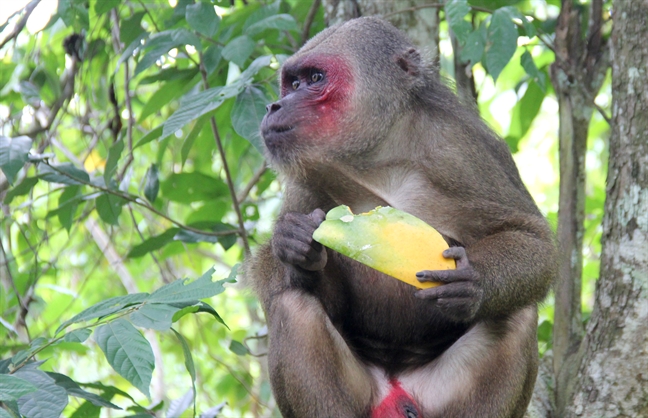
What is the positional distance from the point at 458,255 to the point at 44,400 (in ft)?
5.80

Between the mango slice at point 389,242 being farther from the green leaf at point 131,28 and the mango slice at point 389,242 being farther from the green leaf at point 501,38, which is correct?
the green leaf at point 131,28

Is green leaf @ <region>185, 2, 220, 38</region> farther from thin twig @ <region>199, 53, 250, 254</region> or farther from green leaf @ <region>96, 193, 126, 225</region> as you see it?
green leaf @ <region>96, 193, 126, 225</region>

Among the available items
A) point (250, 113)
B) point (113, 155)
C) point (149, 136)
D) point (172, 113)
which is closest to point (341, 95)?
point (250, 113)

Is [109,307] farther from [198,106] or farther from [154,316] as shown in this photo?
[198,106]

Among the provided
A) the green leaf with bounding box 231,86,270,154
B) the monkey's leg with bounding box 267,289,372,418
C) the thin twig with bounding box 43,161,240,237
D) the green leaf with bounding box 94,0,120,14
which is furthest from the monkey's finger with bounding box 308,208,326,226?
the green leaf with bounding box 94,0,120,14

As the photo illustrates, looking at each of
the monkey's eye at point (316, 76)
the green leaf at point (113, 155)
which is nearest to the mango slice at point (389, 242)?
the monkey's eye at point (316, 76)

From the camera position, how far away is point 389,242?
3176 mm

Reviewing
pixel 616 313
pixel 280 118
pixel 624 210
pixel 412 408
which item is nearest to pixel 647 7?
pixel 624 210

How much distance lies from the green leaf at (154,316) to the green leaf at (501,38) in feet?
7.21

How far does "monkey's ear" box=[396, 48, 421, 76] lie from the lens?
13.6 feet

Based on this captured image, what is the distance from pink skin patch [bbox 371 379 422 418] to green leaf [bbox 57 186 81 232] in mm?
2284

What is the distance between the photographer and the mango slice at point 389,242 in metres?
3.15

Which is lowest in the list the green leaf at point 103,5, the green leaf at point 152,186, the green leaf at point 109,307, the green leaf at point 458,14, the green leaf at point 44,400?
the green leaf at point 152,186

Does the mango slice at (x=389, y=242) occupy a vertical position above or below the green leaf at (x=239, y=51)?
below
